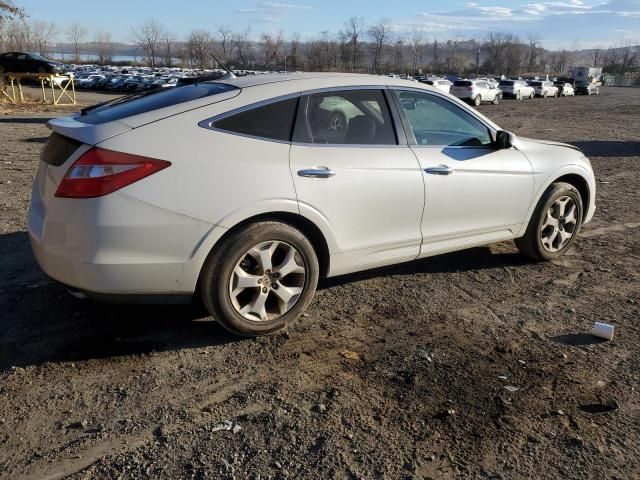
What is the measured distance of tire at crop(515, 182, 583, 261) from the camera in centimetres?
516

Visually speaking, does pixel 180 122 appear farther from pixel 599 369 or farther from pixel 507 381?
pixel 599 369

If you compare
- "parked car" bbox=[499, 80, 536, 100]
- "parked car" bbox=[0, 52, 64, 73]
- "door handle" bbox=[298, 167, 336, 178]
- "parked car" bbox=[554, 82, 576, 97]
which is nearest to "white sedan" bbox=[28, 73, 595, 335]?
"door handle" bbox=[298, 167, 336, 178]

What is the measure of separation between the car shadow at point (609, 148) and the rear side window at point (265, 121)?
11077 millimetres

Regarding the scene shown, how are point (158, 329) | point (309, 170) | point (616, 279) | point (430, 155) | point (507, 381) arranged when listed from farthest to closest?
point (616, 279)
point (430, 155)
point (158, 329)
point (309, 170)
point (507, 381)

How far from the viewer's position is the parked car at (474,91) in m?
37.2

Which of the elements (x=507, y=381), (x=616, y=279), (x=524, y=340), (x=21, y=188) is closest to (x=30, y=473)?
(x=507, y=381)

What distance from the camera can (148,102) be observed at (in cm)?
387

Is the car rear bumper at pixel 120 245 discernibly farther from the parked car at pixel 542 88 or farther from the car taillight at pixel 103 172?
the parked car at pixel 542 88

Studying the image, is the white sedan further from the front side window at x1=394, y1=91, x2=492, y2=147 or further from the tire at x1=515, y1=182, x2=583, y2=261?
the tire at x1=515, y1=182, x2=583, y2=261

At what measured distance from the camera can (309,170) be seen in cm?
370

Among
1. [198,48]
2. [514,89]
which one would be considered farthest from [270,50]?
[514,89]

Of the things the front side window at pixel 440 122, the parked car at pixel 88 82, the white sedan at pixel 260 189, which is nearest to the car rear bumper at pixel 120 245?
the white sedan at pixel 260 189

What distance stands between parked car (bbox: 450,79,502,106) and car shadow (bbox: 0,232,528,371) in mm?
35123

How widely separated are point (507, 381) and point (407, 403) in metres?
0.66
